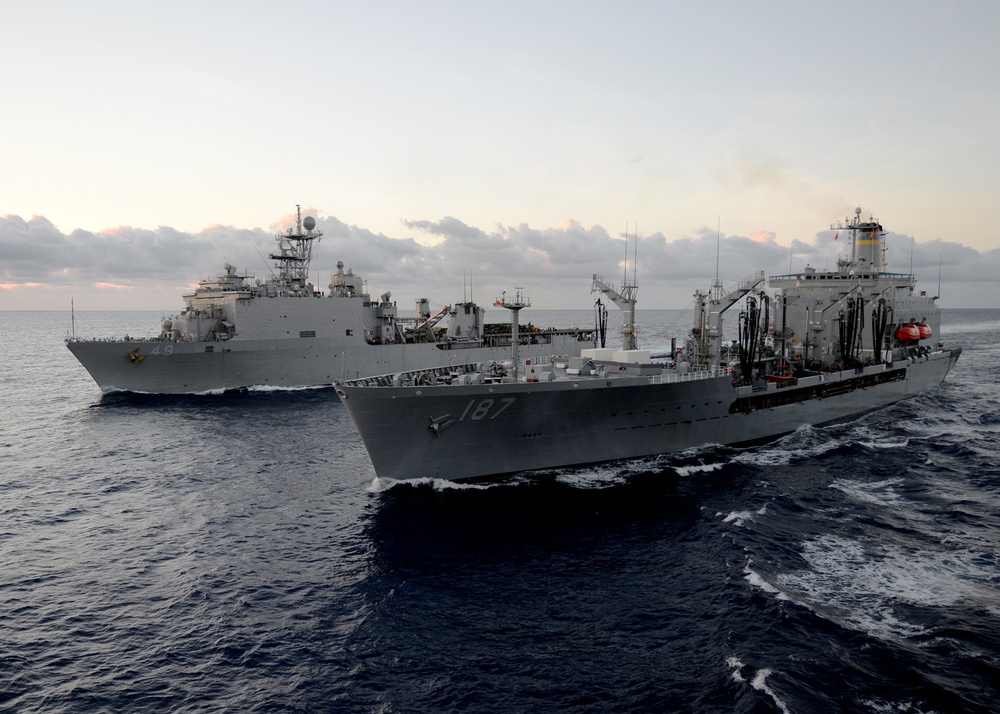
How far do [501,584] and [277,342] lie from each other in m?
35.3

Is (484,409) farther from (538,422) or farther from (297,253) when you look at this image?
(297,253)

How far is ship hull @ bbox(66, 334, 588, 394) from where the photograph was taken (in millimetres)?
42875

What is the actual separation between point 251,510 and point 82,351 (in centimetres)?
3042

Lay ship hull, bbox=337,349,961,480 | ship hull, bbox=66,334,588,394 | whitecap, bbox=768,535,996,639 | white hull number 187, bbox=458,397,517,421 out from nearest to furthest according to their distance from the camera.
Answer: whitecap, bbox=768,535,996,639, ship hull, bbox=337,349,961,480, white hull number 187, bbox=458,397,517,421, ship hull, bbox=66,334,588,394

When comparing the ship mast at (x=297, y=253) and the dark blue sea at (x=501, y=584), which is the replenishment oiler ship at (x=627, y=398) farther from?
the ship mast at (x=297, y=253)

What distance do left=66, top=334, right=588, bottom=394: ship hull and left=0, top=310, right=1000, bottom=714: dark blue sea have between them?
14.8 m

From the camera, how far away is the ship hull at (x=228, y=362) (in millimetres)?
42875

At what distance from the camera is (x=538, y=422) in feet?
78.4

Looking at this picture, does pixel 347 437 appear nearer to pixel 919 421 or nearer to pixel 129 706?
pixel 129 706

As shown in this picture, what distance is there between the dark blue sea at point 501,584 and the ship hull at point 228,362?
583 inches

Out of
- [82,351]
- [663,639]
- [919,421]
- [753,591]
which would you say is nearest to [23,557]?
[663,639]

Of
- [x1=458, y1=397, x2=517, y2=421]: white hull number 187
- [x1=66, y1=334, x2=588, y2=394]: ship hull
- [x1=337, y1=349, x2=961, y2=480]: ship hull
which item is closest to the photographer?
[x1=337, y1=349, x2=961, y2=480]: ship hull

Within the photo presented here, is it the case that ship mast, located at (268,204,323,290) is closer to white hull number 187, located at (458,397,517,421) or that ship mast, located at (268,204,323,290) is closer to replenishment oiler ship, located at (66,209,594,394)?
replenishment oiler ship, located at (66,209,594,394)

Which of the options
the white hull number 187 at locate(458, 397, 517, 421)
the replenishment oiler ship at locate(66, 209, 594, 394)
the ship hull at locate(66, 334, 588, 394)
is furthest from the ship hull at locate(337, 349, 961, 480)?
the replenishment oiler ship at locate(66, 209, 594, 394)
